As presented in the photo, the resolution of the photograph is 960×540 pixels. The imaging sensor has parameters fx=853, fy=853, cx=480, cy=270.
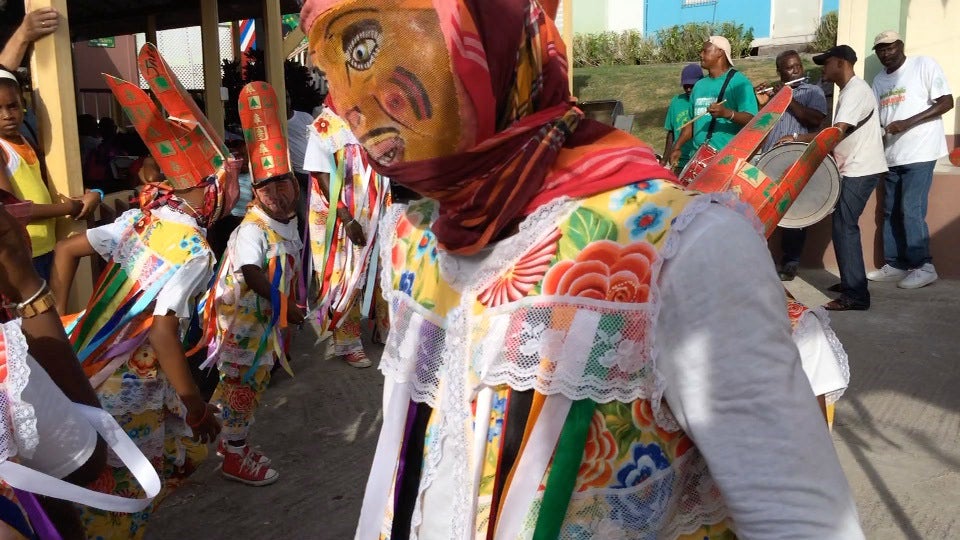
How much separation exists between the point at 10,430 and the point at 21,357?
154 millimetres

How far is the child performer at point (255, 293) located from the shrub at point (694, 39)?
2054 centimetres

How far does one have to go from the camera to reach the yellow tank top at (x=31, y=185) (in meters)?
4.16

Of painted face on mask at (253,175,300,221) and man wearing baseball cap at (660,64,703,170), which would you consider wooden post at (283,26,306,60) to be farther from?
man wearing baseball cap at (660,64,703,170)

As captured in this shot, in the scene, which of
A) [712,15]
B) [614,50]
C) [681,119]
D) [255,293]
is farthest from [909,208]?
[712,15]

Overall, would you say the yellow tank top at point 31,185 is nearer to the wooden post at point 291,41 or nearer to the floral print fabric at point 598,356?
the wooden post at point 291,41

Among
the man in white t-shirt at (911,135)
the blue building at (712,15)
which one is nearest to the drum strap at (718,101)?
the man in white t-shirt at (911,135)

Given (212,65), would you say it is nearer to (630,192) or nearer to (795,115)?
(795,115)

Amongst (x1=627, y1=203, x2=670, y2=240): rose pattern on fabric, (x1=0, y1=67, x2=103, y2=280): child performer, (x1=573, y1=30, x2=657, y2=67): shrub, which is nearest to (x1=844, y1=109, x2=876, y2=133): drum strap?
(x1=0, y1=67, x2=103, y2=280): child performer

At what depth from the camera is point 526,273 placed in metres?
1.29

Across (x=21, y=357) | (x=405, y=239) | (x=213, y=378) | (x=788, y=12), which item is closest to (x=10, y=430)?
(x=21, y=357)

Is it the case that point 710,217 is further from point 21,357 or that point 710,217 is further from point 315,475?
point 315,475

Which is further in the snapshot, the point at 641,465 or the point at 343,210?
the point at 343,210

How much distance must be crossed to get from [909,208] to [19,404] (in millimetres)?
7170

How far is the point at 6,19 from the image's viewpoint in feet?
24.3
